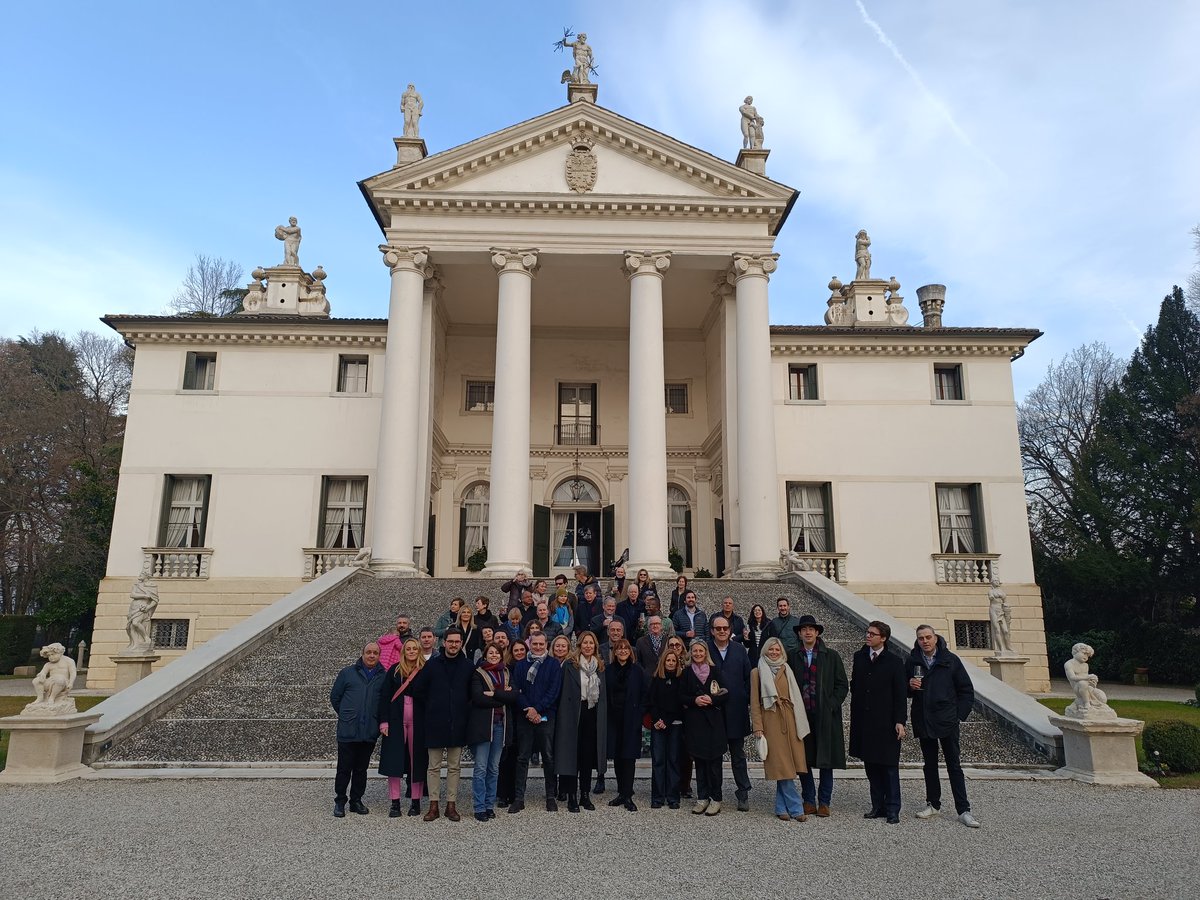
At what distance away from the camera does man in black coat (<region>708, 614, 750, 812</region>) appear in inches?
329

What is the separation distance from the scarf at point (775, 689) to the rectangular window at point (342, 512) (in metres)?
20.1

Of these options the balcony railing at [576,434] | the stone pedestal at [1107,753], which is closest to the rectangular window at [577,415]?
the balcony railing at [576,434]

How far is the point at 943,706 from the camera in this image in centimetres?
796

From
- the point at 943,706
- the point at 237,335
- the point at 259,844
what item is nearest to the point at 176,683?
the point at 259,844

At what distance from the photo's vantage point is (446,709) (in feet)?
26.4

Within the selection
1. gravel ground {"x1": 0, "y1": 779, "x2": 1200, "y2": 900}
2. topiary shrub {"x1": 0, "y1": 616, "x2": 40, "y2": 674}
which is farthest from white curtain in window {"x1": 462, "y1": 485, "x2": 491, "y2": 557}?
topiary shrub {"x1": 0, "y1": 616, "x2": 40, "y2": 674}

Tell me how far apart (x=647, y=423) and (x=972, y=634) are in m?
12.4

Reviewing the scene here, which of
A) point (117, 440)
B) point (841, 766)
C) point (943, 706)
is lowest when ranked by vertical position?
point (841, 766)

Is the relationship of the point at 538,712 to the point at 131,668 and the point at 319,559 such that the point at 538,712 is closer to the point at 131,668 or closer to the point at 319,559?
the point at 131,668

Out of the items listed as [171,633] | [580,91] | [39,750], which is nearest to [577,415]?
[580,91]

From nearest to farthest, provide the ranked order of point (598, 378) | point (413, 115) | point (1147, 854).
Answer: point (1147, 854) < point (413, 115) < point (598, 378)

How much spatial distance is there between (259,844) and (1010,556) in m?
24.7

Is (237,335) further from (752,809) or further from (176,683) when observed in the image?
(752,809)

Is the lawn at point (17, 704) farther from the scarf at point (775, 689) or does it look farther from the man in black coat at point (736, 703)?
the scarf at point (775, 689)
